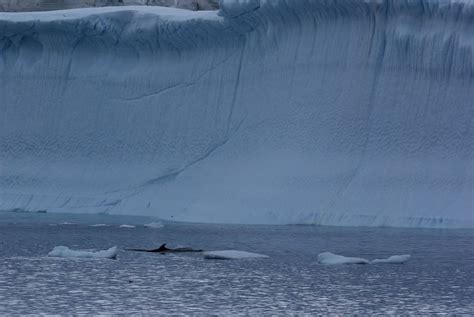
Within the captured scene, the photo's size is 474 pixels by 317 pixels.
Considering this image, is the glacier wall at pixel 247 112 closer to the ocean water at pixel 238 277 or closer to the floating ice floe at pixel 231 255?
the ocean water at pixel 238 277

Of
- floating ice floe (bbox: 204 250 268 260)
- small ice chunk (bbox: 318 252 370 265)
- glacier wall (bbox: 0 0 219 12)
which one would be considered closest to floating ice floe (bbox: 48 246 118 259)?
floating ice floe (bbox: 204 250 268 260)

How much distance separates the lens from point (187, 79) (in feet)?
37.8

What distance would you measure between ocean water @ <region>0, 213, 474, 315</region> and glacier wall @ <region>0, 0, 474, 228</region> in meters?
1.54

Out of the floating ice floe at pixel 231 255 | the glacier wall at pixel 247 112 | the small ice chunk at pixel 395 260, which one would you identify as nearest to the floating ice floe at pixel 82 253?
the floating ice floe at pixel 231 255

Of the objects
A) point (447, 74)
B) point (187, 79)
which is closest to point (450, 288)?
point (447, 74)

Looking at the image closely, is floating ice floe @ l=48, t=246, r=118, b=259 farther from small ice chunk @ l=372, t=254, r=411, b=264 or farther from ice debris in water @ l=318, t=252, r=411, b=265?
small ice chunk @ l=372, t=254, r=411, b=264

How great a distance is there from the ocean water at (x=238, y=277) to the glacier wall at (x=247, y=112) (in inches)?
60.7

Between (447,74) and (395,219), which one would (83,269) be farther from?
(447,74)

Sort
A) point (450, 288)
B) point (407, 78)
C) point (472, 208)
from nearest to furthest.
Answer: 1. point (450, 288)
2. point (472, 208)
3. point (407, 78)

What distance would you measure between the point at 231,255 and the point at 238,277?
939 millimetres

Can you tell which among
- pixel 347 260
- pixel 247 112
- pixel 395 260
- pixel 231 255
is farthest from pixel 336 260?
pixel 247 112

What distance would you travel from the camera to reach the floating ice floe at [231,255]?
6383 mm

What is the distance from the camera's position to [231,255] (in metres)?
6.39

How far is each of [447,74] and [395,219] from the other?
4.63 feet
